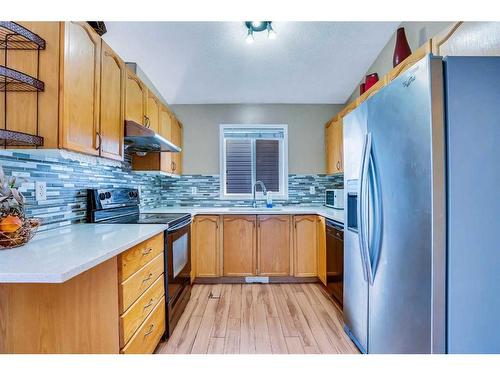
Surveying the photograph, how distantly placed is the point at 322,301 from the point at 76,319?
2149 mm

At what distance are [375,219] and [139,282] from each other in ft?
4.56

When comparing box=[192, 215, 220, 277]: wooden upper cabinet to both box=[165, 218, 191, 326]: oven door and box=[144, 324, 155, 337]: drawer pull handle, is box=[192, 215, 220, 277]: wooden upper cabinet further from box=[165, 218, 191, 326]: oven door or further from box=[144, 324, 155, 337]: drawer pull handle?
box=[144, 324, 155, 337]: drawer pull handle

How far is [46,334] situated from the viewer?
3.70 feet

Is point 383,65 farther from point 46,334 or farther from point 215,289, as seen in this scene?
point 46,334

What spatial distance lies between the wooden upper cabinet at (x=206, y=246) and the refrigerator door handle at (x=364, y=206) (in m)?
1.82

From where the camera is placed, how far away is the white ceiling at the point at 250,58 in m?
2.41

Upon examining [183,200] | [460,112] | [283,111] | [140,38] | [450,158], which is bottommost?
[183,200]

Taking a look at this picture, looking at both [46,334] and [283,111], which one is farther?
[283,111]

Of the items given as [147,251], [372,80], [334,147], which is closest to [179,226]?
[147,251]

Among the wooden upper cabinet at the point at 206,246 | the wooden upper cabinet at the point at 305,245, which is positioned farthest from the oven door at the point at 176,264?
the wooden upper cabinet at the point at 305,245

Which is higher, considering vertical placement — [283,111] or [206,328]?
[283,111]

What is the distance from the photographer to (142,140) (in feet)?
6.91
